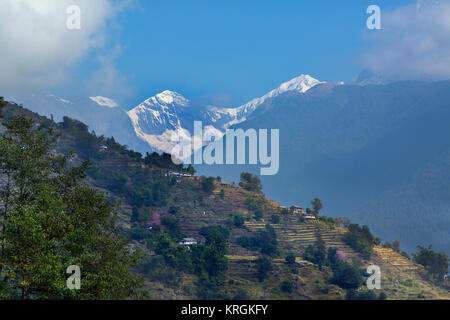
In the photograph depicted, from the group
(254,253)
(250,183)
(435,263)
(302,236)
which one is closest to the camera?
(254,253)

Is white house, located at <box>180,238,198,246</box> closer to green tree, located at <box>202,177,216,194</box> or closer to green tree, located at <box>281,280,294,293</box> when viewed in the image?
green tree, located at <box>281,280,294,293</box>

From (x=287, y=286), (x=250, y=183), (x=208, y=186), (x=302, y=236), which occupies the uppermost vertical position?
(x=250, y=183)

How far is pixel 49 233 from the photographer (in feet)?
57.4

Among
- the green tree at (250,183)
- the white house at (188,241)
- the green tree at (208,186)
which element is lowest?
the white house at (188,241)

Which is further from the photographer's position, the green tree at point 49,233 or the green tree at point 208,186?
the green tree at point 208,186

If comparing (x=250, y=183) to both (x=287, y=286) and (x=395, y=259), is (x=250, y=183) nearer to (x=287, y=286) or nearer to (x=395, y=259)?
(x=395, y=259)

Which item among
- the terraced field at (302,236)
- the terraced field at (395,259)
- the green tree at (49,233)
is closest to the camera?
the green tree at (49,233)

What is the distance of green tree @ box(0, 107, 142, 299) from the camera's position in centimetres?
1593

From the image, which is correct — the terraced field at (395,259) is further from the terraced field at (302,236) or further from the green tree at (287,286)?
the green tree at (287,286)

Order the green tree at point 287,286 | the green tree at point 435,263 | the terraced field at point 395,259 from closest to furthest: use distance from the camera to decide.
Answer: the green tree at point 287,286 < the terraced field at point 395,259 < the green tree at point 435,263

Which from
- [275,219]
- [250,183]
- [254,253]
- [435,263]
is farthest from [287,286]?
[250,183]

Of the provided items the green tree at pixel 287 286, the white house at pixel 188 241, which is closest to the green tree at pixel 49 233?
the green tree at pixel 287 286

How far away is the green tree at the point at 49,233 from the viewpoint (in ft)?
52.3
